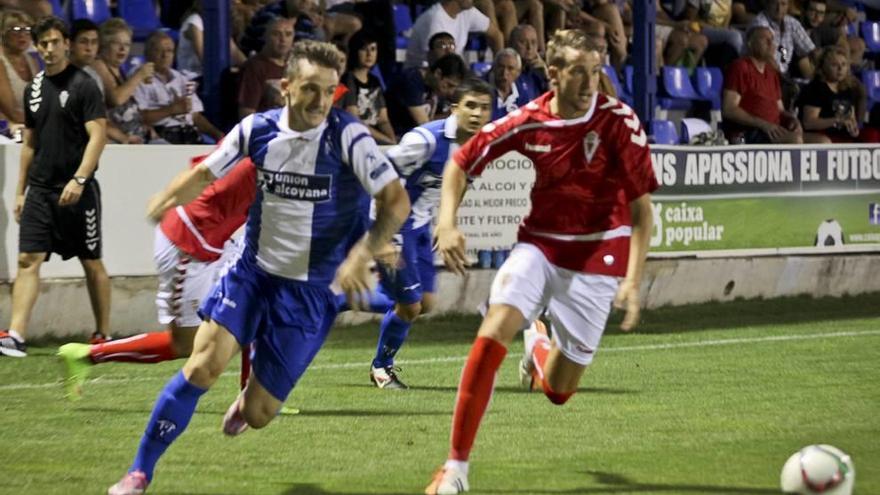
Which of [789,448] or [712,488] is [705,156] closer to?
[789,448]

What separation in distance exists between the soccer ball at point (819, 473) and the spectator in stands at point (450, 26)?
9436 mm

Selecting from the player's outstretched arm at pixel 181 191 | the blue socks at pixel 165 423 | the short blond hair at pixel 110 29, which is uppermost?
the player's outstretched arm at pixel 181 191

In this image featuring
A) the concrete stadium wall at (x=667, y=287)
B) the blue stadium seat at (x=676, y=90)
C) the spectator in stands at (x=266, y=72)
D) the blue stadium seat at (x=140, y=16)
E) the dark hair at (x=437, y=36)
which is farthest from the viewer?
the blue stadium seat at (x=676, y=90)

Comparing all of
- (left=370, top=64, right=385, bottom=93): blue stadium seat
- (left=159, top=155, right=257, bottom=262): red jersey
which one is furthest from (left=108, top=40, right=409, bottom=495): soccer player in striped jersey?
(left=370, top=64, right=385, bottom=93): blue stadium seat

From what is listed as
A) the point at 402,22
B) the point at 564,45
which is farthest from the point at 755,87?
the point at 564,45

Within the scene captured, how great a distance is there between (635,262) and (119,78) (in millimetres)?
7088

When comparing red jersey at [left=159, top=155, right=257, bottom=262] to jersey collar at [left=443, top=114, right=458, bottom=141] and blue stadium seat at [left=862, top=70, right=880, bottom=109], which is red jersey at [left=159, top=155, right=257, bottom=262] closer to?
jersey collar at [left=443, top=114, right=458, bottom=141]

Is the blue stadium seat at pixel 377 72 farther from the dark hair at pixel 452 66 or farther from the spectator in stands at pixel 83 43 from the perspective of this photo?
the spectator in stands at pixel 83 43

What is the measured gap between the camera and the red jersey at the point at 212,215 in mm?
9344

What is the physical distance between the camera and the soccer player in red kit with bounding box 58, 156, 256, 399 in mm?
9359

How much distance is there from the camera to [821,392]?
1077 cm

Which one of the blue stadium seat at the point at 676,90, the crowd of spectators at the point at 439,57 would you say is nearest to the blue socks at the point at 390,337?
the crowd of spectators at the point at 439,57

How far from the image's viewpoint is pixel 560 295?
787cm

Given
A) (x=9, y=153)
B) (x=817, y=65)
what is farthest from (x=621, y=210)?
(x=817, y=65)
